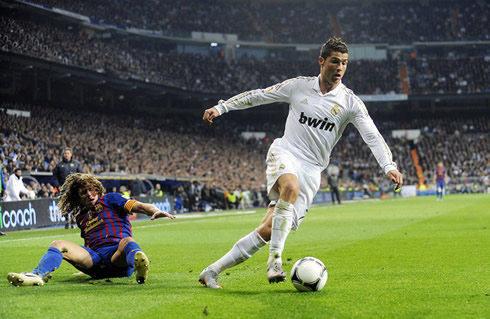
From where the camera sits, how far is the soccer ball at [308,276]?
246 inches

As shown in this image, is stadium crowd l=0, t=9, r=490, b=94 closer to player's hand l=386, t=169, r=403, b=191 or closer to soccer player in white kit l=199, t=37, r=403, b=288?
soccer player in white kit l=199, t=37, r=403, b=288

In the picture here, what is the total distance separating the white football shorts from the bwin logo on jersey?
0.39 meters

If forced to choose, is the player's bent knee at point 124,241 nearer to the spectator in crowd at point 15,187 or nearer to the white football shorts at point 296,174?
the white football shorts at point 296,174

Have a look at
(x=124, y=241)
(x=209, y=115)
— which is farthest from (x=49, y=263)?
(x=209, y=115)

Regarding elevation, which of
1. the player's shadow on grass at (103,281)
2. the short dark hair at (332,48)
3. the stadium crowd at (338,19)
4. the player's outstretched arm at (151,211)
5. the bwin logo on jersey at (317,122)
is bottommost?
the player's shadow on grass at (103,281)

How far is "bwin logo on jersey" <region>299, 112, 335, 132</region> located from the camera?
6.97 meters

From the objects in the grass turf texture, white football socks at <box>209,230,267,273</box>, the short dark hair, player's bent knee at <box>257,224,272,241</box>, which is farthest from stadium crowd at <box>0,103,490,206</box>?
the short dark hair

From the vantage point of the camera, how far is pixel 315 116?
22.9ft

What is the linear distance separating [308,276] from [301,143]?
1.49 meters

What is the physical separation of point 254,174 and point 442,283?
161 feet

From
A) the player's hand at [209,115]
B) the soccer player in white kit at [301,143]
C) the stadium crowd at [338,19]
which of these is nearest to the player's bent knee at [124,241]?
the soccer player in white kit at [301,143]

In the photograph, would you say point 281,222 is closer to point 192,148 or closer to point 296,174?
point 296,174

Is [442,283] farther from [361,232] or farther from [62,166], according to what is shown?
[62,166]

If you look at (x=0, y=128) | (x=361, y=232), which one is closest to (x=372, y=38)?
(x=0, y=128)
